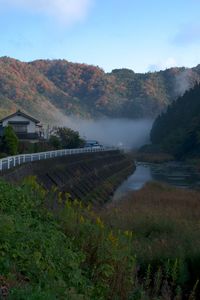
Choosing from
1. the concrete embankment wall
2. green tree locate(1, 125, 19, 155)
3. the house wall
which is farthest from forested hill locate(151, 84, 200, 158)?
green tree locate(1, 125, 19, 155)

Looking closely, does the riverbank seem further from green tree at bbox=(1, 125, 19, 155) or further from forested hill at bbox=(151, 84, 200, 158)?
forested hill at bbox=(151, 84, 200, 158)

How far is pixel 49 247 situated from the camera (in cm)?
820

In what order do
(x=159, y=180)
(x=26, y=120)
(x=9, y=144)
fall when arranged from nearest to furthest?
1. (x=9, y=144)
2. (x=159, y=180)
3. (x=26, y=120)

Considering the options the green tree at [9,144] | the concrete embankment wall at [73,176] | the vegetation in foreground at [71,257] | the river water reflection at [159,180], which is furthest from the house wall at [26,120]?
the vegetation in foreground at [71,257]

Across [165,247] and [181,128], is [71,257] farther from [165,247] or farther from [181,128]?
[181,128]

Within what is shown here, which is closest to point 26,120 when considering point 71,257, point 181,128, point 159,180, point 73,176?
point 159,180

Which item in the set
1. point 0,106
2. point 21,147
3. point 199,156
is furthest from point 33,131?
point 0,106

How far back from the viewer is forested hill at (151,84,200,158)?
111 m

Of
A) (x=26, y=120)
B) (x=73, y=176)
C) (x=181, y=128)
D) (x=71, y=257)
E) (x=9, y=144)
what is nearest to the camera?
(x=71, y=257)

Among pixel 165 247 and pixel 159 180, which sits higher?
pixel 165 247

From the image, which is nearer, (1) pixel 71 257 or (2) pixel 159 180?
(1) pixel 71 257

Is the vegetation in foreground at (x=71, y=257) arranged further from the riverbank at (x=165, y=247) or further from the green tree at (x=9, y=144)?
the green tree at (x=9, y=144)

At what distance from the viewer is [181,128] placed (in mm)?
139000

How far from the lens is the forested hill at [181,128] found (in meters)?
111
